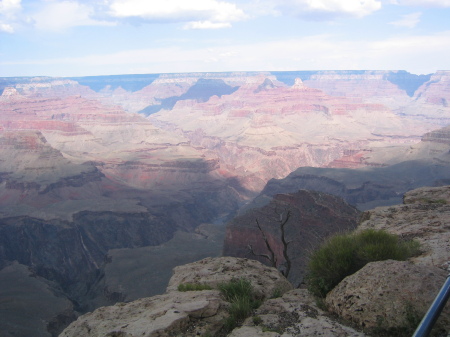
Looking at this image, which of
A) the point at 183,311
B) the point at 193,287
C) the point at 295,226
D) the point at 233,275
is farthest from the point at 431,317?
the point at 295,226

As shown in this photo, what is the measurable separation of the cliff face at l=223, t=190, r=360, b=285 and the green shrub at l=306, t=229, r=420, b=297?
2729 centimetres

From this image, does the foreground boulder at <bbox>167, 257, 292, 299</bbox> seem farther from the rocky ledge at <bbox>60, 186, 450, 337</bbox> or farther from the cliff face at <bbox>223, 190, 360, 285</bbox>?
the cliff face at <bbox>223, 190, 360, 285</bbox>

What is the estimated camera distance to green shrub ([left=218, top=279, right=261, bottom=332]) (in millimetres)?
9000

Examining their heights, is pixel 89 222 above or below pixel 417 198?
below

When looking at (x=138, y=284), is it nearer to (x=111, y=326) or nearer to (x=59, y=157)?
(x=111, y=326)

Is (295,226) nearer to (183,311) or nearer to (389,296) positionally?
(183,311)

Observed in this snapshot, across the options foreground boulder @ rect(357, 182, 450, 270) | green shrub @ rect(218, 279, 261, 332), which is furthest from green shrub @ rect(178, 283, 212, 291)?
foreground boulder @ rect(357, 182, 450, 270)

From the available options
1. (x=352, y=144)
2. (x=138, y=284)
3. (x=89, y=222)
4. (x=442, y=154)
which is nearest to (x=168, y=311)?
(x=138, y=284)

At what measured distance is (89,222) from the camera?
8138cm

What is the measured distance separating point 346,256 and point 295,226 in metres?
37.8

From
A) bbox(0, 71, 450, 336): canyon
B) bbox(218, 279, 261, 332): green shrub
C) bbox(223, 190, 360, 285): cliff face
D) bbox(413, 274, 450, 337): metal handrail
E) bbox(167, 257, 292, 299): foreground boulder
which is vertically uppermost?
bbox(413, 274, 450, 337): metal handrail

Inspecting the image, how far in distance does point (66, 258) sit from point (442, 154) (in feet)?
329

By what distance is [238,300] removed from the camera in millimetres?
9461

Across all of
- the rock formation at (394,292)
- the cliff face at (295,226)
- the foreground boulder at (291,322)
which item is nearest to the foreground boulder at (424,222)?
the rock formation at (394,292)
